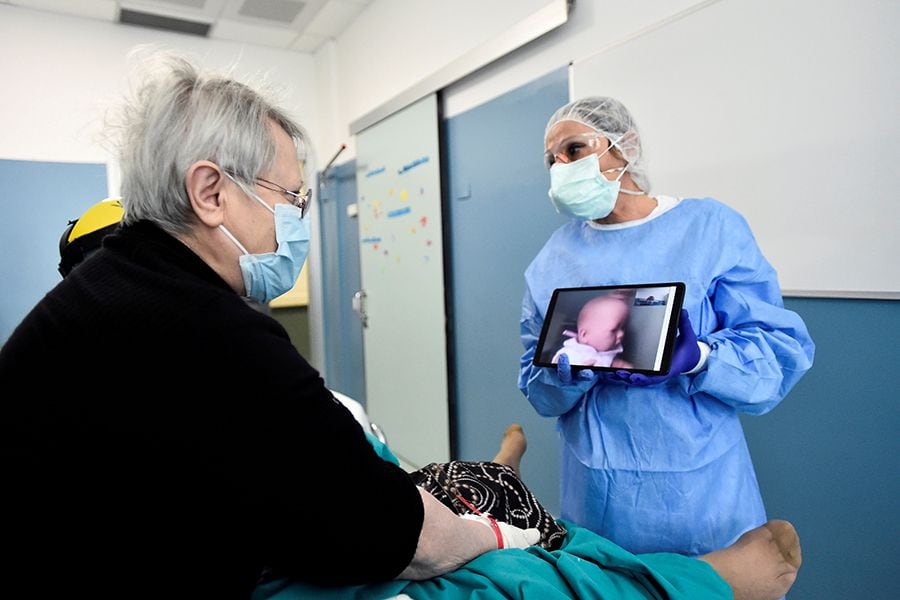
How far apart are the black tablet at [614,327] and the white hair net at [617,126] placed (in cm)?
32

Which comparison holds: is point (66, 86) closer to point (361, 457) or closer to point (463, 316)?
point (463, 316)

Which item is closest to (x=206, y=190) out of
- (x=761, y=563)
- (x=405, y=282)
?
(x=761, y=563)

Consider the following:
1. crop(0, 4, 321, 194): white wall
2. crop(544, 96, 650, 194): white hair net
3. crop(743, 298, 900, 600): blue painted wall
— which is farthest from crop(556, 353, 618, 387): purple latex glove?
crop(0, 4, 321, 194): white wall

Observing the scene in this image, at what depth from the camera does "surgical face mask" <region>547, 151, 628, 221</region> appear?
1218mm

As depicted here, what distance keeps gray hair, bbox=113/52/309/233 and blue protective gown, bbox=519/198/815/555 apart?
0.71 m

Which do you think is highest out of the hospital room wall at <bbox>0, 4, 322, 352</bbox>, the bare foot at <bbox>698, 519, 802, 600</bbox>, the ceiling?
the ceiling

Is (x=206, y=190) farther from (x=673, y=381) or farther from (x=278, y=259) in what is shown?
(x=673, y=381)

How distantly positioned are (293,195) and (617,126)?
2.44ft

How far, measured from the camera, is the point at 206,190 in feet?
2.55

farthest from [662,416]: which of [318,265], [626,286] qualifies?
[318,265]

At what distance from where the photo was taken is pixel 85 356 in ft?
1.99

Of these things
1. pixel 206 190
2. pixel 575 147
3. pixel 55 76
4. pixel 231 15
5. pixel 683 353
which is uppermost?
pixel 231 15

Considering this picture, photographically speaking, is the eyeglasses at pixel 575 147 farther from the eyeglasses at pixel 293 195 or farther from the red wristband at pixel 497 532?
the red wristband at pixel 497 532

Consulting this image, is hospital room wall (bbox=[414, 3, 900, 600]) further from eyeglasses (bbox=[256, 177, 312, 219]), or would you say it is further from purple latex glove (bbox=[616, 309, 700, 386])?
eyeglasses (bbox=[256, 177, 312, 219])
